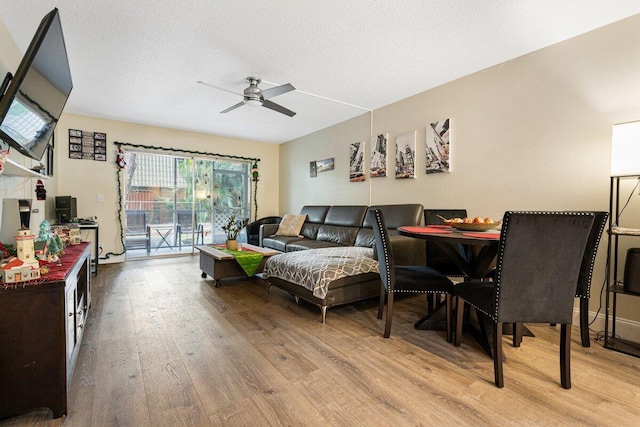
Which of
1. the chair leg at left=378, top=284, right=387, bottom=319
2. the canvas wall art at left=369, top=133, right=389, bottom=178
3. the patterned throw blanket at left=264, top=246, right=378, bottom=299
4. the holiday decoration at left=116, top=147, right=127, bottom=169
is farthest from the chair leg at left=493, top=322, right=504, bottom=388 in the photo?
the holiday decoration at left=116, top=147, right=127, bottom=169

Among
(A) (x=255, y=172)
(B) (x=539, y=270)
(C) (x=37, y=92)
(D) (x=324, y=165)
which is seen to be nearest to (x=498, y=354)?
(B) (x=539, y=270)

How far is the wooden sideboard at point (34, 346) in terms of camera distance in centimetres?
128

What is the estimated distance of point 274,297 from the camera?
3.23 meters

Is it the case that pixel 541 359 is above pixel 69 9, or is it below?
below

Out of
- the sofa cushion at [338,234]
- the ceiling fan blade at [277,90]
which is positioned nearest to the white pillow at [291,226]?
the sofa cushion at [338,234]

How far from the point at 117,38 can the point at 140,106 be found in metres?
1.96

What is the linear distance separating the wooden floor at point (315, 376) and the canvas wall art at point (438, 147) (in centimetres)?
186

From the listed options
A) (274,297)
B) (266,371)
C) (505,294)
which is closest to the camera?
(505,294)

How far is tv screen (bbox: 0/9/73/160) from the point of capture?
1.56m

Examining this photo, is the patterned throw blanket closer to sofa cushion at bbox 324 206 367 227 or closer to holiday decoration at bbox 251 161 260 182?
sofa cushion at bbox 324 206 367 227

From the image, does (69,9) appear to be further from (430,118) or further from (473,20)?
(430,118)

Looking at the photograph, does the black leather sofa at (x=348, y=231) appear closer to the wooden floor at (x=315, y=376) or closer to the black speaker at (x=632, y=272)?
the wooden floor at (x=315, y=376)

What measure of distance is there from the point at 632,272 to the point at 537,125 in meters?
1.45

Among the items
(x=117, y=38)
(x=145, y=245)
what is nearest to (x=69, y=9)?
(x=117, y=38)
